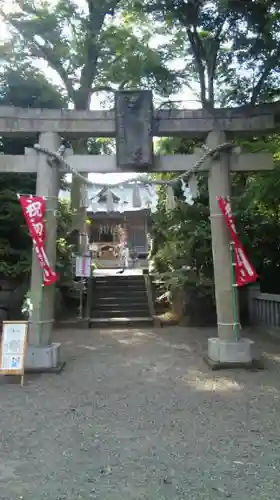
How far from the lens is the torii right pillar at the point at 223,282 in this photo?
24.9ft

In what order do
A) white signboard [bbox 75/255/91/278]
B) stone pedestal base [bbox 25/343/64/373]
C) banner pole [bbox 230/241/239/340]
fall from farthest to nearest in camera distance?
white signboard [bbox 75/255/91/278] < banner pole [bbox 230/241/239/340] < stone pedestal base [bbox 25/343/64/373]

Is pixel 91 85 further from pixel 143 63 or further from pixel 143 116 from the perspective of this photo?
pixel 143 116

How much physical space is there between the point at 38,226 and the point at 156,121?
2779 millimetres

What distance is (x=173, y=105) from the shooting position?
8766 mm

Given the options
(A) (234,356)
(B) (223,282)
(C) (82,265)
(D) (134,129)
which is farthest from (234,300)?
(C) (82,265)

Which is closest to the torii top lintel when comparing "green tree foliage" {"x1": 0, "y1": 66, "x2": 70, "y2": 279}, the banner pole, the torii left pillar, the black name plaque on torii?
the black name plaque on torii

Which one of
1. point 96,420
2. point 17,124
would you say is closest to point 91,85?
point 17,124

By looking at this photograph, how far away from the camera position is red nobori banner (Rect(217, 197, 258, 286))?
7.68 metres

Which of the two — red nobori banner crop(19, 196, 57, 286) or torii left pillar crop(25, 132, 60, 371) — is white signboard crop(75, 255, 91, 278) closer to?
torii left pillar crop(25, 132, 60, 371)

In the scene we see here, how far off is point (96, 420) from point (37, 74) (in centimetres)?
1266

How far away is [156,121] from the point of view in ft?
25.9

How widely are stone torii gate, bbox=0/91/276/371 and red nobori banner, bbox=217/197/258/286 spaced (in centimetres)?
14

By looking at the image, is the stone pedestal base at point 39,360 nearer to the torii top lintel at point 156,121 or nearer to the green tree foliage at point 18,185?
the torii top lintel at point 156,121

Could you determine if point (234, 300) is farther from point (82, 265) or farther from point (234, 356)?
point (82, 265)
